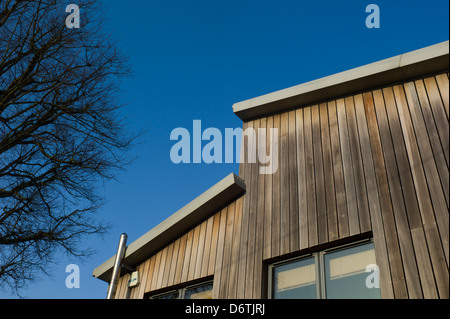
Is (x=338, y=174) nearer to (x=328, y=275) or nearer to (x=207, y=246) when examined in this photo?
(x=328, y=275)

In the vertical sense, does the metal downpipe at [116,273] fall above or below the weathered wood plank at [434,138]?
below

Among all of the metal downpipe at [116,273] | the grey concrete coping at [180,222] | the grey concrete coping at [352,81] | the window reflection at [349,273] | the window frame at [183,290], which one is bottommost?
the window reflection at [349,273]

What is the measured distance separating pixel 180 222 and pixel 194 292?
1.08 m

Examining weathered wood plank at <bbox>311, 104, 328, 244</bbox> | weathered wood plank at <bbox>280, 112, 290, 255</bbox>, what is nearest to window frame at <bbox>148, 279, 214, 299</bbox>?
weathered wood plank at <bbox>280, 112, 290, 255</bbox>

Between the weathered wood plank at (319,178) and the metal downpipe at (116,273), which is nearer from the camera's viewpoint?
the weathered wood plank at (319,178)

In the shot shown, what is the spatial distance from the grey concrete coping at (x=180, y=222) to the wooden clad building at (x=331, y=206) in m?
0.02

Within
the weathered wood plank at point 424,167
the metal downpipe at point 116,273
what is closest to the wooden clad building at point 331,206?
the weathered wood plank at point 424,167

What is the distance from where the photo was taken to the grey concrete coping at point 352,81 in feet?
17.7

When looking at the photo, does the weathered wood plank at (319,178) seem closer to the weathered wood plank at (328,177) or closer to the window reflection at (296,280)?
the weathered wood plank at (328,177)

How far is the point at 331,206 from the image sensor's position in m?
5.53

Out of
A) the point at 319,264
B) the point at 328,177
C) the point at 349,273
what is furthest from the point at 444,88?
the point at 319,264

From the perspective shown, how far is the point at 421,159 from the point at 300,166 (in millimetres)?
1691

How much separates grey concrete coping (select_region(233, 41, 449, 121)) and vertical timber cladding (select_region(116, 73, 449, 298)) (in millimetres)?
119

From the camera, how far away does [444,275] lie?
4215 millimetres
